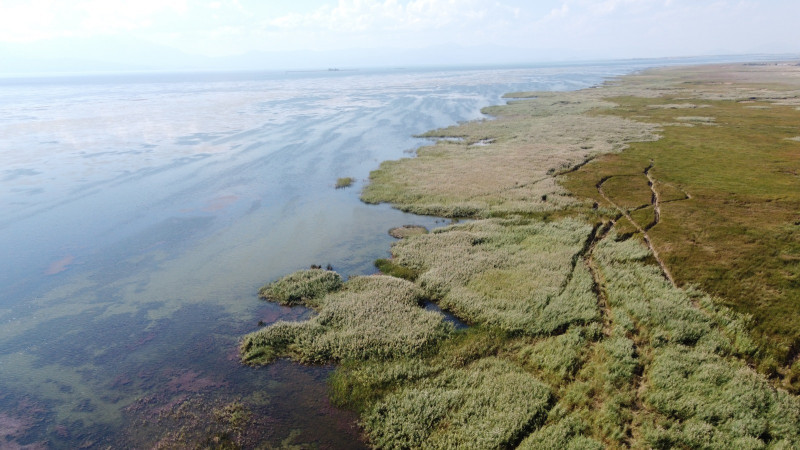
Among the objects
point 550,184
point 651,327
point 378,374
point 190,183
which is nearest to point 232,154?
point 190,183

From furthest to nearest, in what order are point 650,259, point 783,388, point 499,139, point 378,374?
1. point 499,139
2. point 650,259
3. point 378,374
4. point 783,388

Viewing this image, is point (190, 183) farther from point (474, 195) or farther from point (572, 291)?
point (572, 291)

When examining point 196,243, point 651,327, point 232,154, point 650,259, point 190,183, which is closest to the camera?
point 651,327

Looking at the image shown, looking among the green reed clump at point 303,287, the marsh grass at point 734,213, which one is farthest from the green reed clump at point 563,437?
the green reed clump at point 303,287

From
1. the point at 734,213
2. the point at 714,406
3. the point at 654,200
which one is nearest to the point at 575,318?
the point at 714,406

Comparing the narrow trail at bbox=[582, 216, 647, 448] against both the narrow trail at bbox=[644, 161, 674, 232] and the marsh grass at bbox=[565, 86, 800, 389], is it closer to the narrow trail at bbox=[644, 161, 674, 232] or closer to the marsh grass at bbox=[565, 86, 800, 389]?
the narrow trail at bbox=[644, 161, 674, 232]

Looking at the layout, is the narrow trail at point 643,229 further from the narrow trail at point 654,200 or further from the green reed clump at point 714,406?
the green reed clump at point 714,406

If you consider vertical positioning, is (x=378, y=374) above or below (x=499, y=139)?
below
